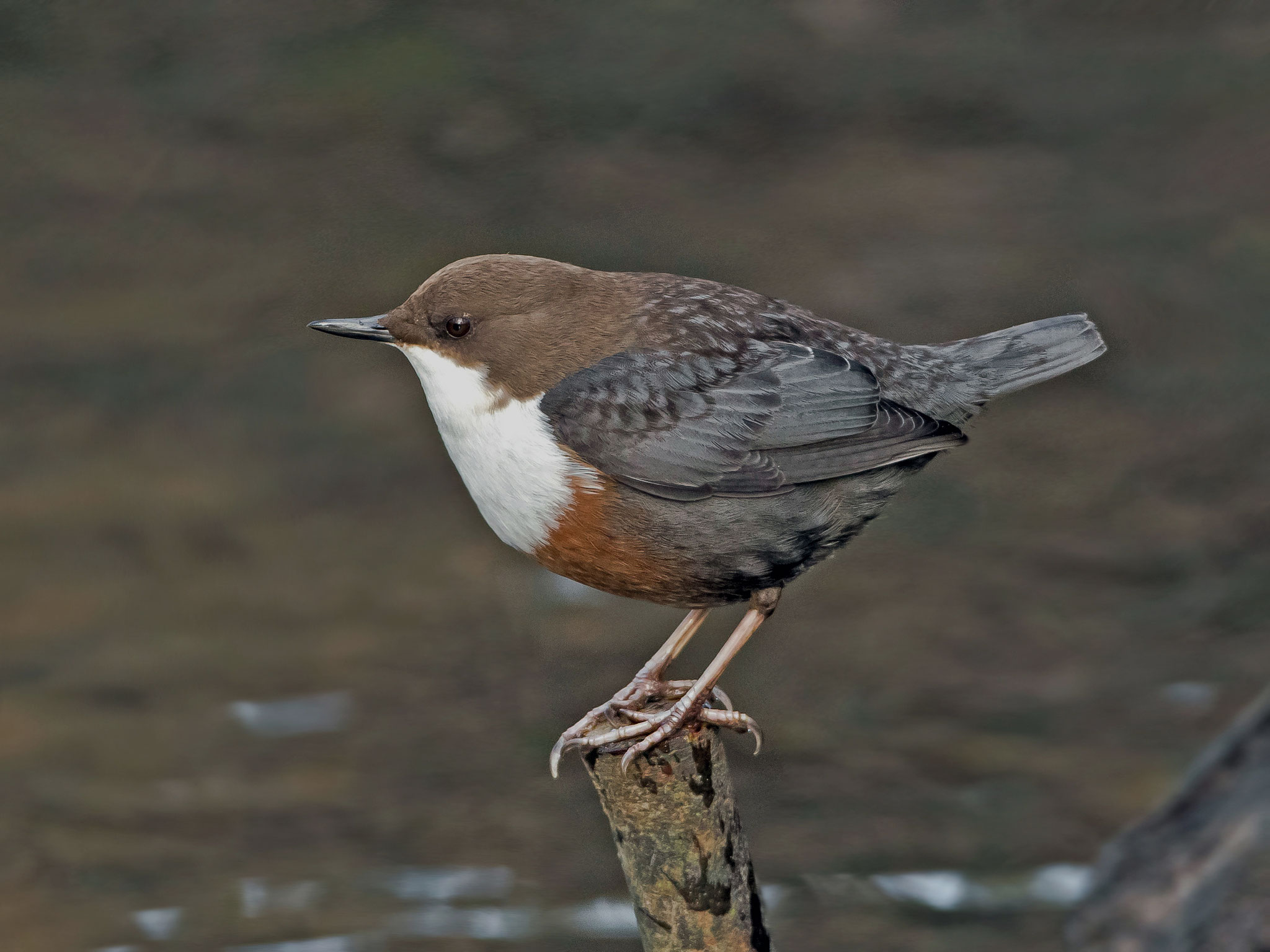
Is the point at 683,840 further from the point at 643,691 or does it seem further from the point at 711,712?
the point at 643,691

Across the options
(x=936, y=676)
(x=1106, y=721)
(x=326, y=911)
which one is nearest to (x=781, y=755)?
(x=936, y=676)

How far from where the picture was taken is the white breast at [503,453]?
297 centimetres

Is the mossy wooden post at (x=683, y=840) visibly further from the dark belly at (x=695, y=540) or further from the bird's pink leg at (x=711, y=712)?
the dark belly at (x=695, y=540)

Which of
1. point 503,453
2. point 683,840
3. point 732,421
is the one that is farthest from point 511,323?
point 683,840

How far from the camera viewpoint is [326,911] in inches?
211

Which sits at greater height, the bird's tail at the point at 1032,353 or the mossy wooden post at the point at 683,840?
the bird's tail at the point at 1032,353

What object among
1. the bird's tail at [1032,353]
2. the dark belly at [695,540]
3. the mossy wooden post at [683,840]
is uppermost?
the bird's tail at [1032,353]

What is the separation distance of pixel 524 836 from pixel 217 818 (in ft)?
3.79

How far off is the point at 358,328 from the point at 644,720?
0.98m

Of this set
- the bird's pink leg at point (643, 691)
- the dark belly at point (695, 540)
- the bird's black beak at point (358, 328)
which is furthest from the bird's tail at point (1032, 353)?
the bird's black beak at point (358, 328)

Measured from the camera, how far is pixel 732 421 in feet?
10.1

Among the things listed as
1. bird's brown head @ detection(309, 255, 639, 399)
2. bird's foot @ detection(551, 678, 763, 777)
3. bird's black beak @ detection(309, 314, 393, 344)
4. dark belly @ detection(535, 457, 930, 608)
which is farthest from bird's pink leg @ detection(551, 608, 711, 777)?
bird's black beak @ detection(309, 314, 393, 344)

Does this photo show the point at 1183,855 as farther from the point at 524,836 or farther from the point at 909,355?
the point at 524,836

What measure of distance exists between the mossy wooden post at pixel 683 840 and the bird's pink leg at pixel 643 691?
8cm
